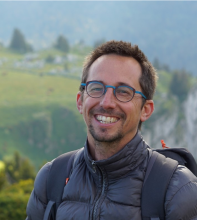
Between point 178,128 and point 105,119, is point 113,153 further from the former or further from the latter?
point 178,128

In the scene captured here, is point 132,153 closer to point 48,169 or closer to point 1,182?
point 48,169

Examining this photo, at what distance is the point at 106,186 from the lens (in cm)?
205

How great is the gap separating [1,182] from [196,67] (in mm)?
143944

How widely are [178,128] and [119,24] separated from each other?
370ft

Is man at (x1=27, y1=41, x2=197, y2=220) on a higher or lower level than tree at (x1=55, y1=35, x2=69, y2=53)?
lower

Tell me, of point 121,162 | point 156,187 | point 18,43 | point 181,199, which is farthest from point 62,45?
point 181,199

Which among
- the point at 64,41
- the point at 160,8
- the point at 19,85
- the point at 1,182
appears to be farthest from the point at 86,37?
the point at 1,182

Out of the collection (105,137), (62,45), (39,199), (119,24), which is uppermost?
(119,24)

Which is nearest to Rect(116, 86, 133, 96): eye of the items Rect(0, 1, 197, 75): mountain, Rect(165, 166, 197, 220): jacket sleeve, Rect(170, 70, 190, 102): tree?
Rect(165, 166, 197, 220): jacket sleeve

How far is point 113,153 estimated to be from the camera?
7.11ft

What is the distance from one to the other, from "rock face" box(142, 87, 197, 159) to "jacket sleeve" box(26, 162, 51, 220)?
80.0 meters

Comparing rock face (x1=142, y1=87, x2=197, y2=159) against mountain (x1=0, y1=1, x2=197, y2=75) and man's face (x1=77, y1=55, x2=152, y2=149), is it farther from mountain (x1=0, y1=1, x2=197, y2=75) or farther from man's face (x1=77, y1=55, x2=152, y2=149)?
man's face (x1=77, y1=55, x2=152, y2=149)

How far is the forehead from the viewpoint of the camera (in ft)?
7.00

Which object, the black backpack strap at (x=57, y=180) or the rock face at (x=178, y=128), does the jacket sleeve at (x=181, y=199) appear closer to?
the black backpack strap at (x=57, y=180)
